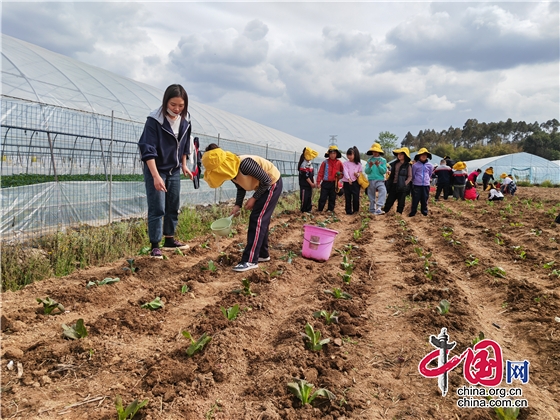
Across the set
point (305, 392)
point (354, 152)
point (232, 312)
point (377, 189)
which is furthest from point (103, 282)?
point (377, 189)

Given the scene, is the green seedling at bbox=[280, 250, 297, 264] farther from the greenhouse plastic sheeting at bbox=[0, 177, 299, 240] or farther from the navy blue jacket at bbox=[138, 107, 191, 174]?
the greenhouse plastic sheeting at bbox=[0, 177, 299, 240]

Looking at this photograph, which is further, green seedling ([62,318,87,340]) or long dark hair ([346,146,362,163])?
long dark hair ([346,146,362,163])

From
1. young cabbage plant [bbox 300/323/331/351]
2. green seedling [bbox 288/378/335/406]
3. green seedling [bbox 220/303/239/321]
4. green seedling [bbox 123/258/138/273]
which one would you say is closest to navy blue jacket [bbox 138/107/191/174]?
green seedling [bbox 123/258/138/273]

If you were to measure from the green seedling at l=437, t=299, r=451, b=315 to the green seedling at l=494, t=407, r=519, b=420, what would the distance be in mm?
1207

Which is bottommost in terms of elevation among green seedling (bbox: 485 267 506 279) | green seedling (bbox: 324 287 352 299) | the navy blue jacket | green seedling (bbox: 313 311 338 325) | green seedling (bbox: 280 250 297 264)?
green seedling (bbox: 313 311 338 325)

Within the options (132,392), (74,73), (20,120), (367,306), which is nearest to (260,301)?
(367,306)

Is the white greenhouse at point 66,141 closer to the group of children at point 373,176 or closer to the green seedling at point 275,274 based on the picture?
the group of children at point 373,176

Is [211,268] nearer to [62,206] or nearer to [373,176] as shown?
[62,206]

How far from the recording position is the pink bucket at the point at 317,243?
495 cm

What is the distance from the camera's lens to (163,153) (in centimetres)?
429

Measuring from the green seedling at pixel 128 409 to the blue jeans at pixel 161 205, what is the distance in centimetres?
257

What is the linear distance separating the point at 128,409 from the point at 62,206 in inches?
206

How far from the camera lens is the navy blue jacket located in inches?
163
